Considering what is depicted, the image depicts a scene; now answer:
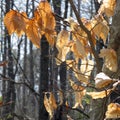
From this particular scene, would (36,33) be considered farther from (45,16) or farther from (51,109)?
(51,109)

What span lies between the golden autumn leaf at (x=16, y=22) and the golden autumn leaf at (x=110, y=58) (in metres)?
0.28

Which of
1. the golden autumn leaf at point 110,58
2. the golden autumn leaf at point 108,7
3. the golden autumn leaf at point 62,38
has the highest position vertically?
the golden autumn leaf at point 108,7

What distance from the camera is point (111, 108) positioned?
3.66 feet

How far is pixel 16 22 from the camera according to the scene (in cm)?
120

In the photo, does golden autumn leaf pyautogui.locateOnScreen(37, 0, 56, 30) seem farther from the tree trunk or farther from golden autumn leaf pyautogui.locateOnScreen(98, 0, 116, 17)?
the tree trunk

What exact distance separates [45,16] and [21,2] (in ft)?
30.2

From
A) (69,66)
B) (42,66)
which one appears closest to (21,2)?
(42,66)

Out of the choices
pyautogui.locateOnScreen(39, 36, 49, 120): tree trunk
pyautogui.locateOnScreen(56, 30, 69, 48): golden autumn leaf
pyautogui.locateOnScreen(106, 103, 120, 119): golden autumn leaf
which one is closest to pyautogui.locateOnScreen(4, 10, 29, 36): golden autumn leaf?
pyautogui.locateOnScreen(56, 30, 69, 48): golden autumn leaf

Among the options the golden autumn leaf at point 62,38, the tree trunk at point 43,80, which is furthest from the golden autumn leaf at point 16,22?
the tree trunk at point 43,80

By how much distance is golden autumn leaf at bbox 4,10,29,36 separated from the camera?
120 centimetres

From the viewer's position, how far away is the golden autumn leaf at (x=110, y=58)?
1.18 meters

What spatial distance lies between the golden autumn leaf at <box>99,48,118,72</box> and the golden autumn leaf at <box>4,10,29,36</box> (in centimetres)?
28

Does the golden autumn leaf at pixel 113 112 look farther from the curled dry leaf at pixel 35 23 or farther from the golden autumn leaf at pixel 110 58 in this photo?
the curled dry leaf at pixel 35 23

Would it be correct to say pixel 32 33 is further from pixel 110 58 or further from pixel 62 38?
pixel 110 58
